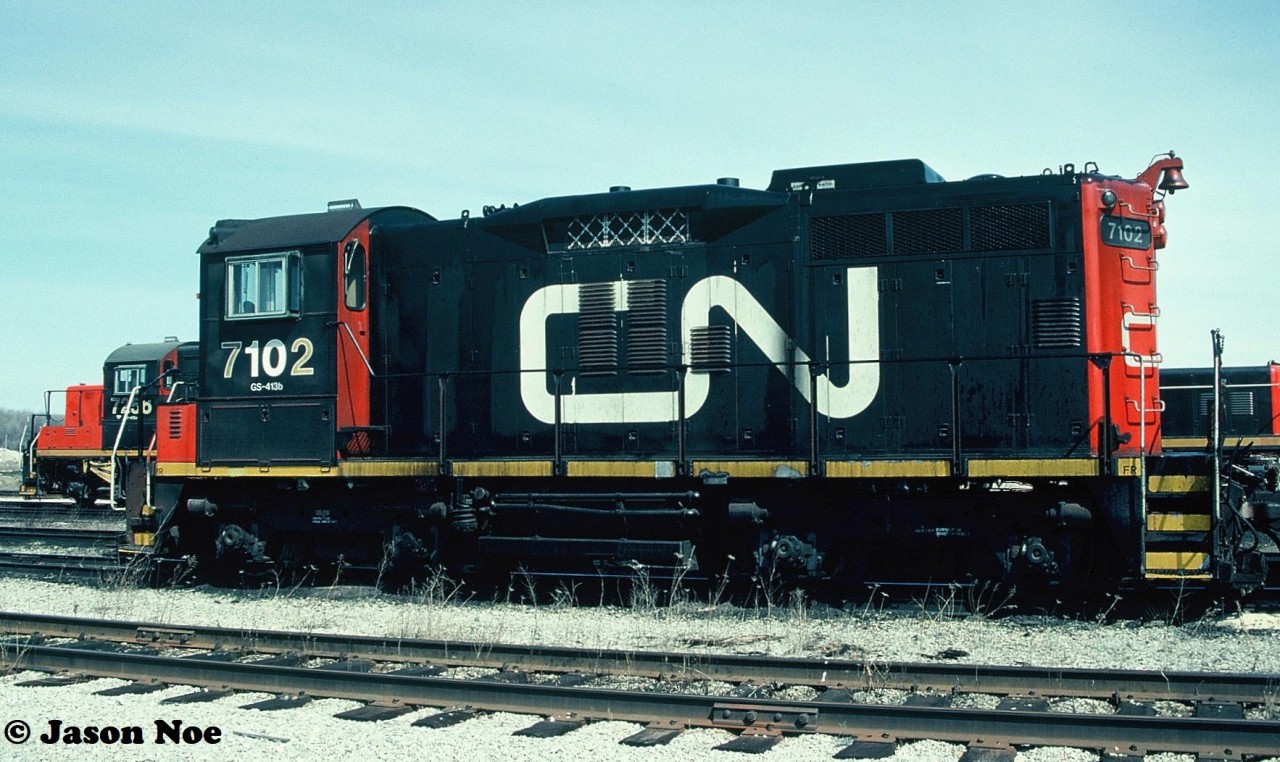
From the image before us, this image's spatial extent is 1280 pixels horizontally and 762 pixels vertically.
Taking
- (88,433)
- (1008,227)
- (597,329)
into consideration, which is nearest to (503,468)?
(597,329)

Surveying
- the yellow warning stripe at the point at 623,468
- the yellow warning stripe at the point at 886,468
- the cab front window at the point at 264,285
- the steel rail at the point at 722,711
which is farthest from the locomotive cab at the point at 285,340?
the yellow warning stripe at the point at 886,468

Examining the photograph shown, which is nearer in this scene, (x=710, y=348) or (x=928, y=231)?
(x=928, y=231)

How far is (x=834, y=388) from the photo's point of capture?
461 inches

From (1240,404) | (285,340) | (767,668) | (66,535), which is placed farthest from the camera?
(66,535)

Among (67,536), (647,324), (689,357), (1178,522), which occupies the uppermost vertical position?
(647,324)

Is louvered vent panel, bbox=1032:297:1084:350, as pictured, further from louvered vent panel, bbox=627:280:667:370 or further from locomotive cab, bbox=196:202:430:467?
locomotive cab, bbox=196:202:430:467

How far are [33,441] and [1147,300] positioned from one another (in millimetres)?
27250

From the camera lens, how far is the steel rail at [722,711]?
6312 millimetres

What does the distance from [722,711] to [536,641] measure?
3.35 metres

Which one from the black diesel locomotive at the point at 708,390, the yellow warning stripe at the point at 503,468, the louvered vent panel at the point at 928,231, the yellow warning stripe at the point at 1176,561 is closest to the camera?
the yellow warning stripe at the point at 1176,561

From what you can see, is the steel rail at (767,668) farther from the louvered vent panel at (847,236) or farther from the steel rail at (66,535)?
the steel rail at (66,535)

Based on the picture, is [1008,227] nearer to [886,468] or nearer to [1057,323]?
[1057,323]

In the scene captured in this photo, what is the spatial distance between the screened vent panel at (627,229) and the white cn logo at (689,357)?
1.50 feet

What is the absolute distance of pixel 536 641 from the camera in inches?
395
